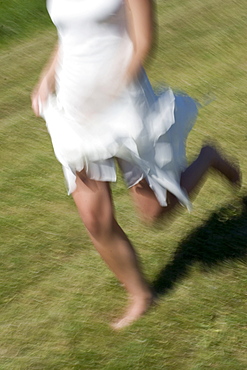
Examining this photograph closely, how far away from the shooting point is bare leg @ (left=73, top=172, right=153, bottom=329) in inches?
119

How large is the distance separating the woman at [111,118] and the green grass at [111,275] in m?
0.19

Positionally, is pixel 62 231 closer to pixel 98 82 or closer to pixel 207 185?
pixel 207 185

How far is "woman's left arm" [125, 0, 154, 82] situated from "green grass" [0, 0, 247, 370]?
1113 mm

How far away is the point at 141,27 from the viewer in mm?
2779

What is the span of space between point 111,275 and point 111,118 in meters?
0.91

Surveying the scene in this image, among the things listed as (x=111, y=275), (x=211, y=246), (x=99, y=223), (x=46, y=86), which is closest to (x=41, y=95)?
(x=46, y=86)

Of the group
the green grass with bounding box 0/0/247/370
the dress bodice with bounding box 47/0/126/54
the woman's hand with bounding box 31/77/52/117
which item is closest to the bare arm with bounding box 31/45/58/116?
the woman's hand with bounding box 31/77/52/117

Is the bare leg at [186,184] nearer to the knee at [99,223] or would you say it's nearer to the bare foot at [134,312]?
the knee at [99,223]

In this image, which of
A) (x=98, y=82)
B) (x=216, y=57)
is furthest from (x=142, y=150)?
(x=216, y=57)

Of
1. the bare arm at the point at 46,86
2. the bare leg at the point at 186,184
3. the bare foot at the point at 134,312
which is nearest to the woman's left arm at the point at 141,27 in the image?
the bare arm at the point at 46,86

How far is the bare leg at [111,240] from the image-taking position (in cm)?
302

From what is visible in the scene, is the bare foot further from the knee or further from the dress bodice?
the dress bodice

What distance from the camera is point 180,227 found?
3883mm

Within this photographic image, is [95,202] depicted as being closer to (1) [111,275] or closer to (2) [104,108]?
(2) [104,108]
